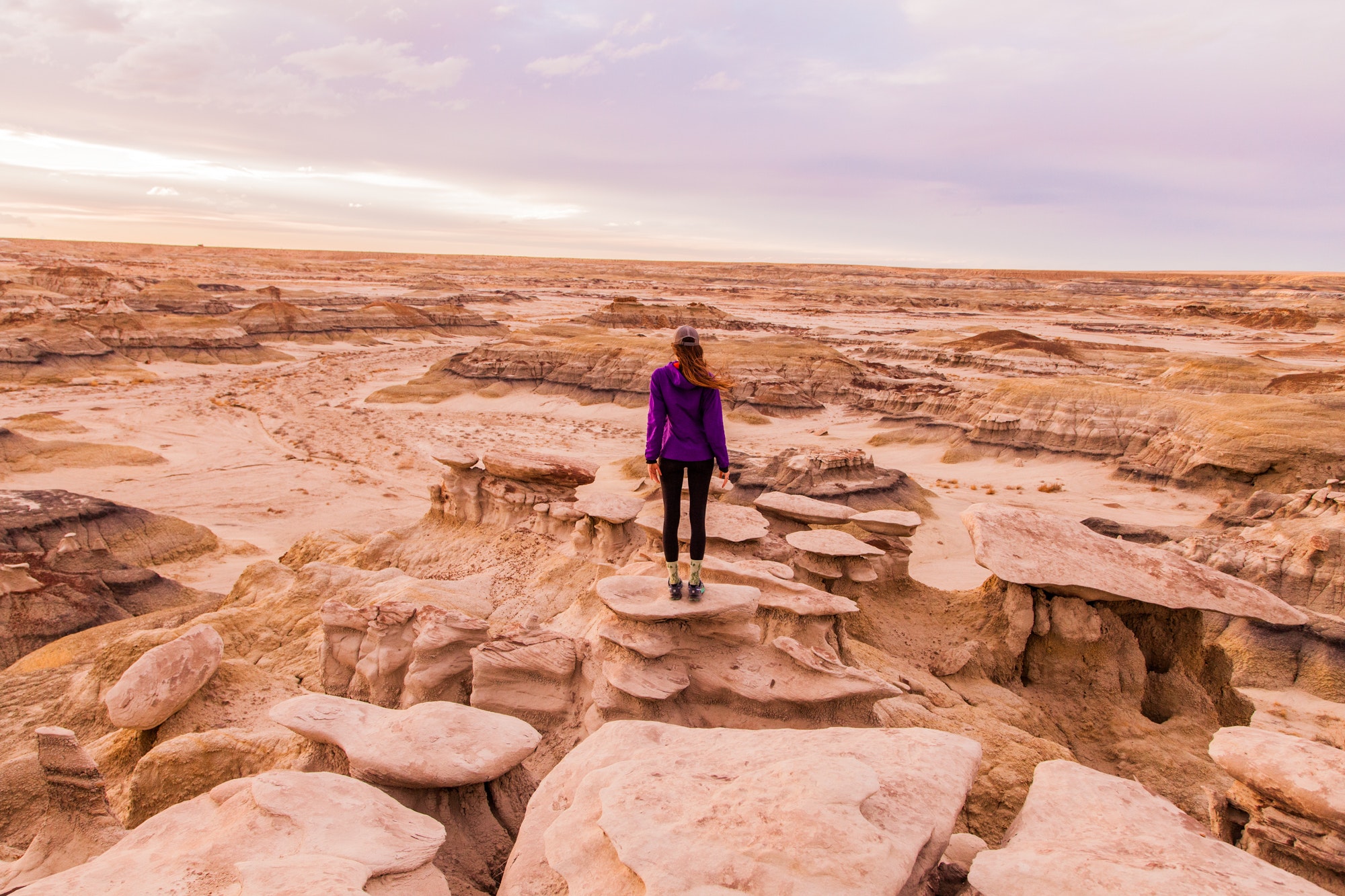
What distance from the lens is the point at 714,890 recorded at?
7.71 ft

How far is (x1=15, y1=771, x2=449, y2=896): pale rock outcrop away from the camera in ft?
8.63

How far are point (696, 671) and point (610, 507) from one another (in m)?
3.24

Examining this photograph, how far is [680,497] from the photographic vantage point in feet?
16.2

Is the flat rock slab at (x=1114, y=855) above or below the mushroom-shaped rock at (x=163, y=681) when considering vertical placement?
above

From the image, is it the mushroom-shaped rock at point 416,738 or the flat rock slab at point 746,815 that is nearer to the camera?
the flat rock slab at point 746,815

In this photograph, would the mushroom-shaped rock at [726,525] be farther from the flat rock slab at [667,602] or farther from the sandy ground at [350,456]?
the sandy ground at [350,456]

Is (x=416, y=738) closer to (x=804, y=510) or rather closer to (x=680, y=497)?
(x=680, y=497)

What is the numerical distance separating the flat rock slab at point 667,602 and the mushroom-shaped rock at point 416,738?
1.09 m

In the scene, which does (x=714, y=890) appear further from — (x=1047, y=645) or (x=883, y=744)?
(x=1047, y=645)

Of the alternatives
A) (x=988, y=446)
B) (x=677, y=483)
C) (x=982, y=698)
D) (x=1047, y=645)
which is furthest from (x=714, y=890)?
(x=988, y=446)

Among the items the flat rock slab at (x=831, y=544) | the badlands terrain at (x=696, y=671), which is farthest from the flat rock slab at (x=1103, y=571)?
the flat rock slab at (x=831, y=544)

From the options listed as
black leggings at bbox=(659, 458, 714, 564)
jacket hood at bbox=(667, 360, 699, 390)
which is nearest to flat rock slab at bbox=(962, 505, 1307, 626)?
black leggings at bbox=(659, 458, 714, 564)

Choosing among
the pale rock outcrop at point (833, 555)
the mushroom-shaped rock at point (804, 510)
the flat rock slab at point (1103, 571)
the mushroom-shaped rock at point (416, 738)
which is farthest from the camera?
the mushroom-shaped rock at point (804, 510)

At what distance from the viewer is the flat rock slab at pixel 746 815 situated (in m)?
2.46
